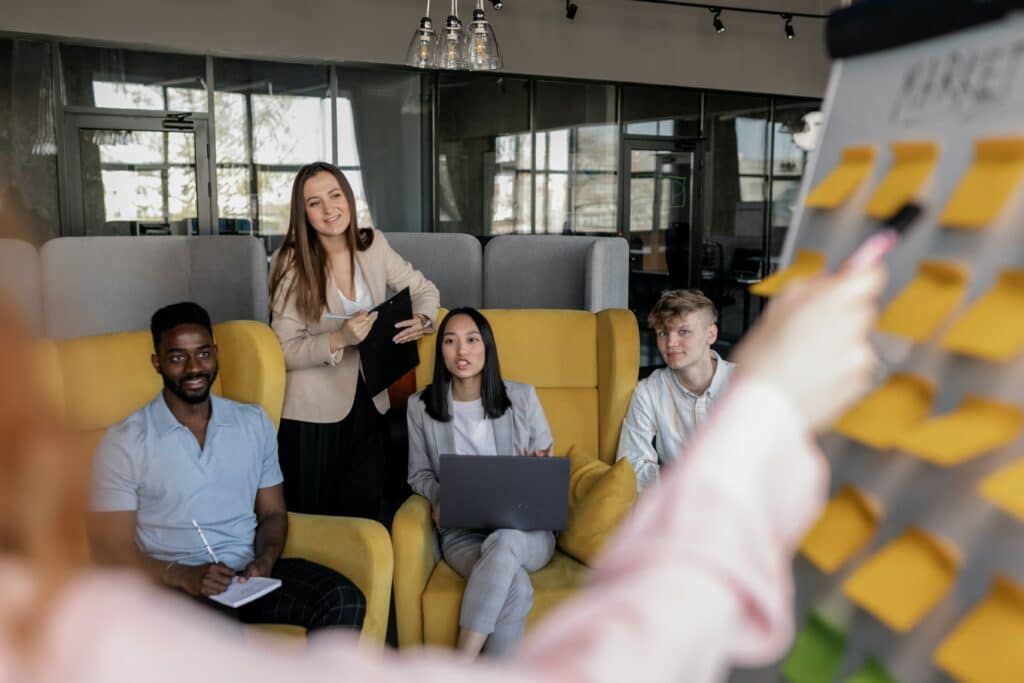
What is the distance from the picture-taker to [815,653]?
2.92 feet

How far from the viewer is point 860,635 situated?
0.85m

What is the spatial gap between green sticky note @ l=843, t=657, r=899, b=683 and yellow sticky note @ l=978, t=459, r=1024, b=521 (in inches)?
8.6

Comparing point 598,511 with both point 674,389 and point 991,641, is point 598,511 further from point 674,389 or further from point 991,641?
point 991,641

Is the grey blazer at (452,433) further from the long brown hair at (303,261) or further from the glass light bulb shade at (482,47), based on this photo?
the glass light bulb shade at (482,47)

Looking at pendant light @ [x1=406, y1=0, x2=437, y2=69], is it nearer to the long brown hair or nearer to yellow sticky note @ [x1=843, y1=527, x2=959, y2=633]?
the long brown hair

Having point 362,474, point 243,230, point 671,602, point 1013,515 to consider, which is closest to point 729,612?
point 671,602

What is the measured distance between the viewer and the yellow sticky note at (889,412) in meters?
0.79

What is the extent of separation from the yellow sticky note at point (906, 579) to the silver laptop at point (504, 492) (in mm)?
1783

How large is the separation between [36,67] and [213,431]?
16.8ft

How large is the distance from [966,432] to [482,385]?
91.8 inches

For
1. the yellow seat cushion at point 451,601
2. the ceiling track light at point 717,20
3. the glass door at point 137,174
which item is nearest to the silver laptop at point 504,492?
the yellow seat cushion at point 451,601

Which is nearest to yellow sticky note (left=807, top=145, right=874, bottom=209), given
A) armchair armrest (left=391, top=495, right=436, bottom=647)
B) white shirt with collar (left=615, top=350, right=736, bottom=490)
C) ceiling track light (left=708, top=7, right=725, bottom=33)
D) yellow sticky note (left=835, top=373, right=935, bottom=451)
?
yellow sticky note (left=835, top=373, right=935, bottom=451)

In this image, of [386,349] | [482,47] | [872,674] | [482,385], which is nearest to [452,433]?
[482,385]

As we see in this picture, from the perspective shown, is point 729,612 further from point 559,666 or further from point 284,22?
point 284,22
